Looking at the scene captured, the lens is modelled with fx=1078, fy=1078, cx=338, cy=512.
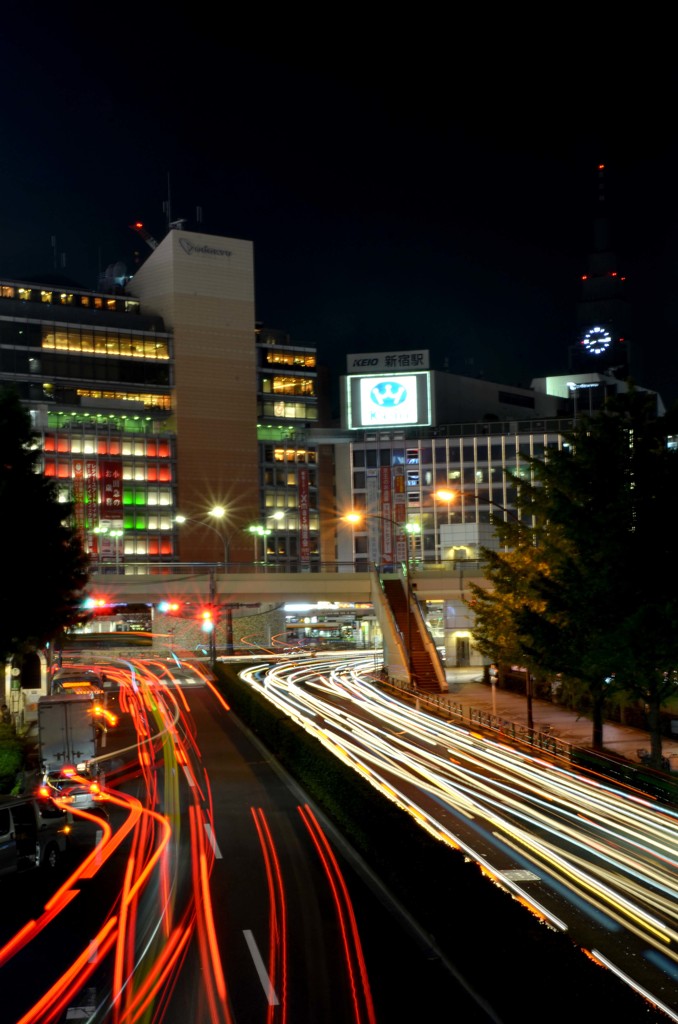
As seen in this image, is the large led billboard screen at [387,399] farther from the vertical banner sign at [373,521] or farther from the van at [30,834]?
the van at [30,834]

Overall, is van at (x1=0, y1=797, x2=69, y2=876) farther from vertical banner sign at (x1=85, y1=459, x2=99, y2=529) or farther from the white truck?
vertical banner sign at (x1=85, y1=459, x2=99, y2=529)

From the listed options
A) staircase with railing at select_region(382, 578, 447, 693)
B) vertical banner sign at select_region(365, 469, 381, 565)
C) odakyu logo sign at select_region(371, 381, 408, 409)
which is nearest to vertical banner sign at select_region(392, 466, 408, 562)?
vertical banner sign at select_region(365, 469, 381, 565)

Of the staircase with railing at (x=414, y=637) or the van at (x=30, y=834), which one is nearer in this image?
the van at (x=30, y=834)

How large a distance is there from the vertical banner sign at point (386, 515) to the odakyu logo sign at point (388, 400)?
2890 centimetres

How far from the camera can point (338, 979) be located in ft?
43.3

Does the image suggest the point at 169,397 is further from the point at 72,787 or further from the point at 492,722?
the point at 72,787

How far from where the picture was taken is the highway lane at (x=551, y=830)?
1498 centimetres

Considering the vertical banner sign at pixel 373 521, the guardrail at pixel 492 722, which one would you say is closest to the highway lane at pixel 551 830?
the guardrail at pixel 492 722

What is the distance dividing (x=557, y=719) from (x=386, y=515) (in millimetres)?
37011

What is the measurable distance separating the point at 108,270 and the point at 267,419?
3422cm

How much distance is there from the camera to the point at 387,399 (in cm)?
11150

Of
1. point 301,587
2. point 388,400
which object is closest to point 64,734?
point 301,587

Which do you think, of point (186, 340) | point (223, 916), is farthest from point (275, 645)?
point (223, 916)

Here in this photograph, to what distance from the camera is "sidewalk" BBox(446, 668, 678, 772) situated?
37.1m
